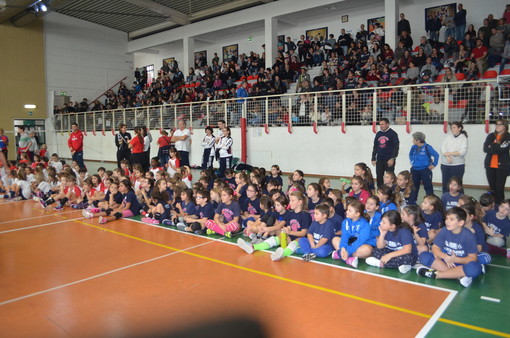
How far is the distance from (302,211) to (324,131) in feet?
25.7

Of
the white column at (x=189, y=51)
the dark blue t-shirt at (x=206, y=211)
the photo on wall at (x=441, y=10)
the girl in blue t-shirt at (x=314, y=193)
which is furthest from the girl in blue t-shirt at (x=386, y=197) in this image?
the white column at (x=189, y=51)

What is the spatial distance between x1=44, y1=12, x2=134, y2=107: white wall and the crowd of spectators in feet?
17.2

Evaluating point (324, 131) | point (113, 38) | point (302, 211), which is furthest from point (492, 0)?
point (113, 38)

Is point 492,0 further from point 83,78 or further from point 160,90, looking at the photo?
point 83,78

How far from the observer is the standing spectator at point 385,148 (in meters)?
8.43

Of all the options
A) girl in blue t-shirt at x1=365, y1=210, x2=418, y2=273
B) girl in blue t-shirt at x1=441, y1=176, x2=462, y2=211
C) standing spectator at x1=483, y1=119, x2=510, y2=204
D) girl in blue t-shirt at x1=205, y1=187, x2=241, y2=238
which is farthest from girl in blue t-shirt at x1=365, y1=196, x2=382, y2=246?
standing spectator at x1=483, y1=119, x2=510, y2=204

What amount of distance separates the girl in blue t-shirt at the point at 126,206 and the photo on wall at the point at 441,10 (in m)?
14.0

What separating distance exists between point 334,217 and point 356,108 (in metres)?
7.45

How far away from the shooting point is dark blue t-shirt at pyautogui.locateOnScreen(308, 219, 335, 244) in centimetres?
553

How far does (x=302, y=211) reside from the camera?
6.12 m

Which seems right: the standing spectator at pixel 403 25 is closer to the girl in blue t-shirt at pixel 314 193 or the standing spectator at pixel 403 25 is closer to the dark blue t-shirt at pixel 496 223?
the girl in blue t-shirt at pixel 314 193

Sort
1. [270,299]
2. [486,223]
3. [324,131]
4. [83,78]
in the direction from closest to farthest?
[270,299] → [486,223] → [324,131] → [83,78]

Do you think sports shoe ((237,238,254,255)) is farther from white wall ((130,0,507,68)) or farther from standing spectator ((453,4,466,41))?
white wall ((130,0,507,68))

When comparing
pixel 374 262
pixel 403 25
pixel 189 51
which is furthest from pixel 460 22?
pixel 189 51
